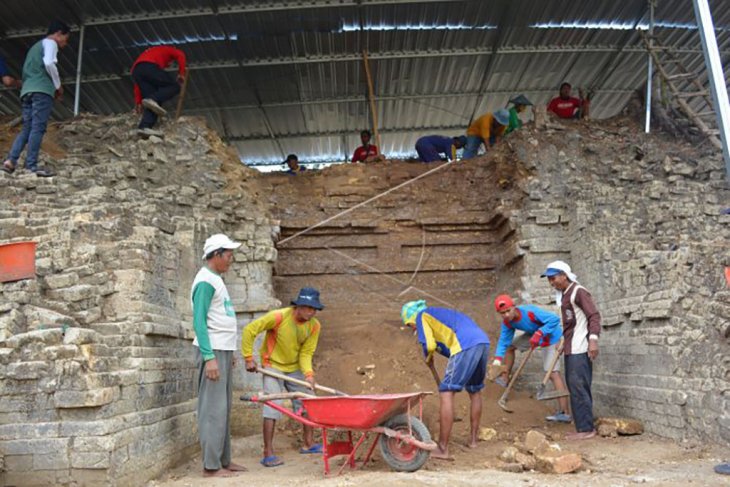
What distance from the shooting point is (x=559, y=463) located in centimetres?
431

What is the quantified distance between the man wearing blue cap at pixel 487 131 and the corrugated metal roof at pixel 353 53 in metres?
1.52

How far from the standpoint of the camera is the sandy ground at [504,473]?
4.02 metres

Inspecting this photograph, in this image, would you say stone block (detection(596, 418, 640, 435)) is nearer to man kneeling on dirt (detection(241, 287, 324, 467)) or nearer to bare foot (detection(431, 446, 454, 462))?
bare foot (detection(431, 446, 454, 462))

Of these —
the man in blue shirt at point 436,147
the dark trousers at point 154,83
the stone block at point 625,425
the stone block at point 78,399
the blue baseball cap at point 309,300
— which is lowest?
the stone block at point 625,425

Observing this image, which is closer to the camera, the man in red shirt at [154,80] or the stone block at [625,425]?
the stone block at [625,425]

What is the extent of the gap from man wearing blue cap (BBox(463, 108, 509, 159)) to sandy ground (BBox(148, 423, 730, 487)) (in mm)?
6526

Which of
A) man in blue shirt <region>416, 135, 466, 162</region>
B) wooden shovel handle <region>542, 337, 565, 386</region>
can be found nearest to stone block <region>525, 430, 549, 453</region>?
wooden shovel handle <region>542, 337, 565, 386</region>

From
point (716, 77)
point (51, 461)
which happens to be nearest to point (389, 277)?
point (716, 77)

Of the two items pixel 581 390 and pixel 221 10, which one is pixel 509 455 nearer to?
pixel 581 390

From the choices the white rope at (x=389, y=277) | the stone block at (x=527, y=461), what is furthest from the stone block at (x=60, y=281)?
the white rope at (x=389, y=277)

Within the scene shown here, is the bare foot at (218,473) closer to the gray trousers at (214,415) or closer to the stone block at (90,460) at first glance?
the gray trousers at (214,415)

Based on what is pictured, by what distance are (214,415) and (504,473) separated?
7.23ft

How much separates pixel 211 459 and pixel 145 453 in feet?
1.58

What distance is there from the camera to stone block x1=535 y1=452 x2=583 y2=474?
4309 millimetres
